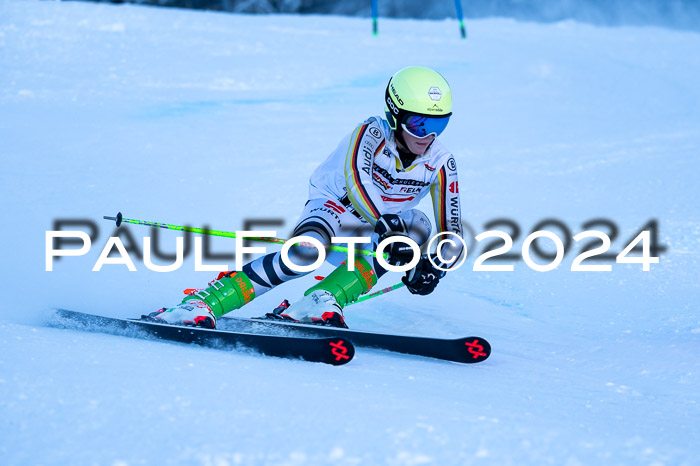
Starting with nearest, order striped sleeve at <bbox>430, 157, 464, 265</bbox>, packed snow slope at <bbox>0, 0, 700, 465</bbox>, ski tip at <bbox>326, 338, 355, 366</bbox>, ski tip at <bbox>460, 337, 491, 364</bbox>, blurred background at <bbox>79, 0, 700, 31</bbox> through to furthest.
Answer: packed snow slope at <bbox>0, 0, 700, 465</bbox> → ski tip at <bbox>326, 338, 355, 366</bbox> → ski tip at <bbox>460, 337, 491, 364</bbox> → striped sleeve at <bbox>430, 157, 464, 265</bbox> → blurred background at <bbox>79, 0, 700, 31</bbox>

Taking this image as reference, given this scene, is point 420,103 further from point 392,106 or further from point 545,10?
point 545,10

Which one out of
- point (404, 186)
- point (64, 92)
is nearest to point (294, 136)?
point (64, 92)

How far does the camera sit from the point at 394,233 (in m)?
3.55

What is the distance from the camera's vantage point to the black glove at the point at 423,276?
357 cm

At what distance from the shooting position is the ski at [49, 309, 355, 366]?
3.03m

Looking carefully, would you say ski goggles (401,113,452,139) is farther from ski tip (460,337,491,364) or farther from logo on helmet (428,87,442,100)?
ski tip (460,337,491,364)

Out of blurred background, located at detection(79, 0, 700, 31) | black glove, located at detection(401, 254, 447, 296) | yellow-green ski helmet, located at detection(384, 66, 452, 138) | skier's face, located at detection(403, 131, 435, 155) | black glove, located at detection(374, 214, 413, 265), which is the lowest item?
black glove, located at detection(401, 254, 447, 296)

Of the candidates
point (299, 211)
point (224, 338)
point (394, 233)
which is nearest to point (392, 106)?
point (394, 233)

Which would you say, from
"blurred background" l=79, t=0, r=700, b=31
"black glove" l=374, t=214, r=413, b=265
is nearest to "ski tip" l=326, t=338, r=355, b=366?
"black glove" l=374, t=214, r=413, b=265

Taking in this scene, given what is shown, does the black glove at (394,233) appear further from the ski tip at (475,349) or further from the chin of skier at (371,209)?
the ski tip at (475,349)

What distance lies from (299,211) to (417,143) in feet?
8.32

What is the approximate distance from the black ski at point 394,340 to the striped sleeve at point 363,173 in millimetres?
525

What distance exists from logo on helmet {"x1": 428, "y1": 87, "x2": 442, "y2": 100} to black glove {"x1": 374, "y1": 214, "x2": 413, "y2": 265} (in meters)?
0.53

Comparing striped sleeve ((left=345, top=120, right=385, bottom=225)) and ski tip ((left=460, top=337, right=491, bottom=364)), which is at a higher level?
striped sleeve ((left=345, top=120, right=385, bottom=225))
